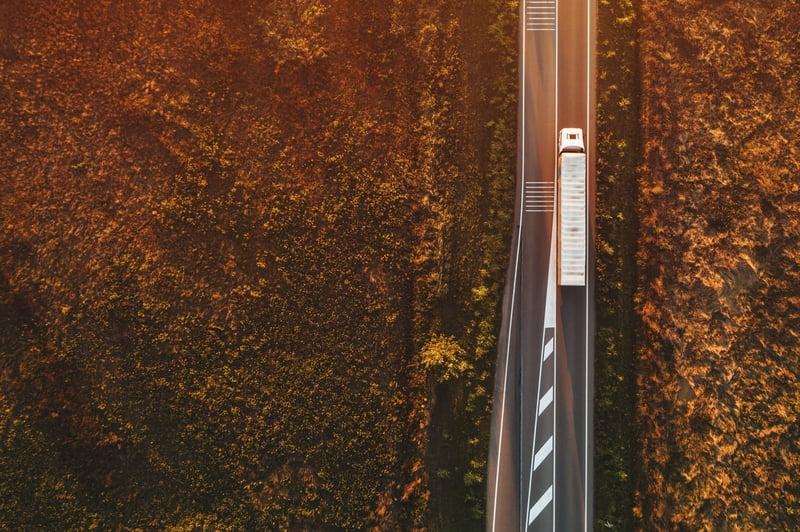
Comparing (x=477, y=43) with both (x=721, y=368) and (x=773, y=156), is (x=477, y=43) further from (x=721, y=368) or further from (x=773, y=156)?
(x=721, y=368)

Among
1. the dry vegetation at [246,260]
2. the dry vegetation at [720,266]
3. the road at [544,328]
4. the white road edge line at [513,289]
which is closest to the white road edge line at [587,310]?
the road at [544,328]

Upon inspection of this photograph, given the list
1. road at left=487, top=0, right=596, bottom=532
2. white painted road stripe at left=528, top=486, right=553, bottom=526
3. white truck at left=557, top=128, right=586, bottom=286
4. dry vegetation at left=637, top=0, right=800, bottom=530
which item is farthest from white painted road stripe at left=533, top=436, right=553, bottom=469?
white truck at left=557, top=128, right=586, bottom=286

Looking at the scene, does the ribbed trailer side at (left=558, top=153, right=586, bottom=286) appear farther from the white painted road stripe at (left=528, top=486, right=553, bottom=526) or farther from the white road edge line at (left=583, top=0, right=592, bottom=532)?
the white painted road stripe at (left=528, top=486, right=553, bottom=526)

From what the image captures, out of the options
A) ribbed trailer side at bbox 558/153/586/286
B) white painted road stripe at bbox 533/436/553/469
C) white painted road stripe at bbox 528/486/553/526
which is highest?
ribbed trailer side at bbox 558/153/586/286

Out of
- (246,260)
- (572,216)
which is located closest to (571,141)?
(572,216)

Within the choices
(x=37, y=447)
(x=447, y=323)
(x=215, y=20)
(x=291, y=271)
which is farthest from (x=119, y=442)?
(x=215, y=20)

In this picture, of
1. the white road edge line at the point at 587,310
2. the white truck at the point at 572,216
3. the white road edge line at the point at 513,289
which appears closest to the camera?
the white truck at the point at 572,216

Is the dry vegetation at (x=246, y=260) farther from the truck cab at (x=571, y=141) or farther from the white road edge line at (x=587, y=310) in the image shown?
the white road edge line at (x=587, y=310)
